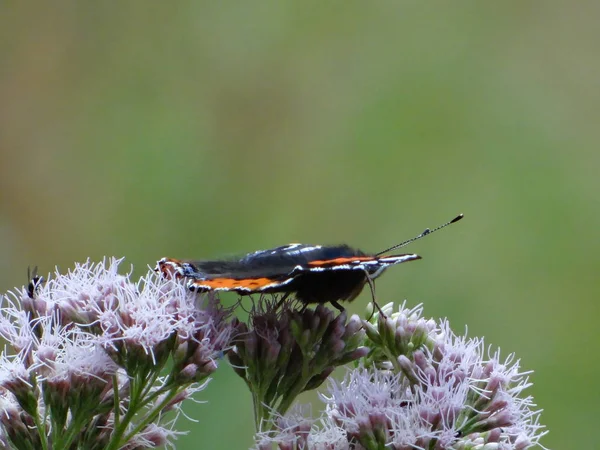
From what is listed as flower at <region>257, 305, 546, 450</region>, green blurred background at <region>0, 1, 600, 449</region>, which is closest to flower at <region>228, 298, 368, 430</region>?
flower at <region>257, 305, 546, 450</region>

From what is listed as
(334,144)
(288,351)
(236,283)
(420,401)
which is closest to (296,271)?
(236,283)

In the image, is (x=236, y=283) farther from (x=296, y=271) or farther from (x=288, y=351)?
(x=288, y=351)

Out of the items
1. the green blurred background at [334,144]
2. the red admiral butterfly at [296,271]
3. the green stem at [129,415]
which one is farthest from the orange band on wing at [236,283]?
the green blurred background at [334,144]

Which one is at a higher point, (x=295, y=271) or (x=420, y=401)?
(x=295, y=271)

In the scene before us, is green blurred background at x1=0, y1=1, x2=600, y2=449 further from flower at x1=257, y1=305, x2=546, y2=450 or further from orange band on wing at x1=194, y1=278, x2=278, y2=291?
orange band on wing at x1=194, y1=278, x2=278, y2=291

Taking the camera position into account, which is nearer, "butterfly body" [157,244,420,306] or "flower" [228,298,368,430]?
"butterfly body" [157,244,420,306]

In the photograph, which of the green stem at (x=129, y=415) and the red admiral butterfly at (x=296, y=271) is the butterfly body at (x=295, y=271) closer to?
the red admiral butterfly at (x=296, y=271)

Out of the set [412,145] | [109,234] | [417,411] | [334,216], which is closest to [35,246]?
[109,234]
